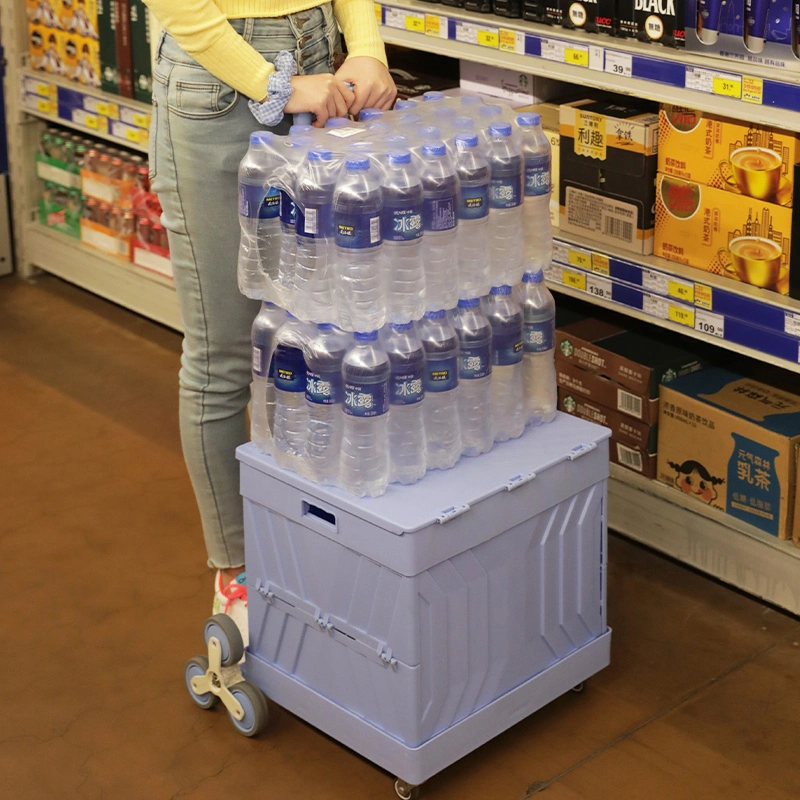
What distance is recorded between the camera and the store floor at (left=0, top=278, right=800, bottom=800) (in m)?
2.50

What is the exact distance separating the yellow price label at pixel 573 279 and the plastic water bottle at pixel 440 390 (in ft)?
2.94

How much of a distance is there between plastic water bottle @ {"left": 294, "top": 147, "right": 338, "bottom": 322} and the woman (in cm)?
19

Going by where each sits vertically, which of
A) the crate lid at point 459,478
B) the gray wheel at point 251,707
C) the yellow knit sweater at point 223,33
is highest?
the yellow knit sweater at point 223,33

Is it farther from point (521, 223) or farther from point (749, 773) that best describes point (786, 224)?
point (749, 773)

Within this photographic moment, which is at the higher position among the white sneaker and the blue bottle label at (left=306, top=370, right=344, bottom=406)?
the blue bottle label at (left=306, top=370, right=344, bottom=406)

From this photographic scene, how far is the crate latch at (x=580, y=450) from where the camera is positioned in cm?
251

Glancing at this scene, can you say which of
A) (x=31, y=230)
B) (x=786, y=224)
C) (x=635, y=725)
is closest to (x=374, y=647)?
(x=635, y=725)

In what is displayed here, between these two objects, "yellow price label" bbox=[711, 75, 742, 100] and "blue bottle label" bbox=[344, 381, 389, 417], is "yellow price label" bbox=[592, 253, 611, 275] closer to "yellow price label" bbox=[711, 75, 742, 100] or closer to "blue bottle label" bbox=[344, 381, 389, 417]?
"yellow price label" bbox=[711, 75, 742, 100]

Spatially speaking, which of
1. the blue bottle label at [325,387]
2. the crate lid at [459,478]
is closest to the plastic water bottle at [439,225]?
the blue bottle label at [325,387]

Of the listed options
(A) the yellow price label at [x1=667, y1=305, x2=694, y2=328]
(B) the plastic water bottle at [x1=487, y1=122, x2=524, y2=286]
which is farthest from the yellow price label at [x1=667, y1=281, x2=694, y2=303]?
(B) the plastic water bottle at [x1=487, y1=122, x2=524, y2=286]

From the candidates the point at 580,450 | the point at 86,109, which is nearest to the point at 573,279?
the point at 580,450

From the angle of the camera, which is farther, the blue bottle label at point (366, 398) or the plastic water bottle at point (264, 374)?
the plastic water bottle at point (264, 374)

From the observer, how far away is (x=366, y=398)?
7.41 ft

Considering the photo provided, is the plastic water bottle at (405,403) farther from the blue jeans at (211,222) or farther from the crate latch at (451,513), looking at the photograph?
the blue jeans at (211,222)
